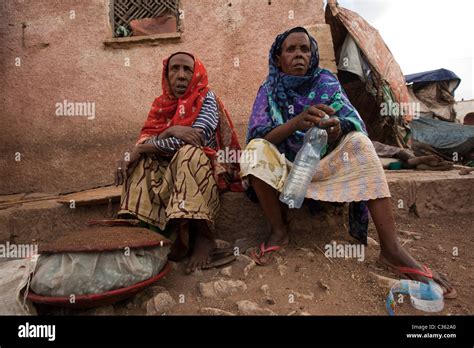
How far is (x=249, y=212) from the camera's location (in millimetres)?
2395

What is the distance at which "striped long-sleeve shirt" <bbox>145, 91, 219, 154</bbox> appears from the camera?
6.84ft

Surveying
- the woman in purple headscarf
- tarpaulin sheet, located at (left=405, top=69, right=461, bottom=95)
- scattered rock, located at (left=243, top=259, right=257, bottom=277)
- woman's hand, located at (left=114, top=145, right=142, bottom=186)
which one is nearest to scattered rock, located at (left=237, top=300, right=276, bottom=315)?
scattered rock, located at (left=243, top=259, right=257, bottom=277)

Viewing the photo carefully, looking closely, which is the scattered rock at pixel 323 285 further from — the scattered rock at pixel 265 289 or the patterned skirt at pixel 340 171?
the patterned skirt at pixel 340 171

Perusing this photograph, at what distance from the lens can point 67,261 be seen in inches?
58.4

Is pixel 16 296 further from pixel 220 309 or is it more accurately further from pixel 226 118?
pixel 226 118

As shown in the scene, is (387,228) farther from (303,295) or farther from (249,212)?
(249,212)

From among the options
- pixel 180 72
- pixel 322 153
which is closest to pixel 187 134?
pixel 180 72

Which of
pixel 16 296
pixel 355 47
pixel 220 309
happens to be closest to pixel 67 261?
pixel 16 296

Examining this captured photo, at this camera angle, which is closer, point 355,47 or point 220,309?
point 220,309

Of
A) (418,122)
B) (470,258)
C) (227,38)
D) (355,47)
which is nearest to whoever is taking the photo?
(470,258)

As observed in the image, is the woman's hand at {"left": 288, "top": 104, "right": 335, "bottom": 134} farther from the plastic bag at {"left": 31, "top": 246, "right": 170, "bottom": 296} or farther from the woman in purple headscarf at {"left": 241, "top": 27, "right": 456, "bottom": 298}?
the plastic bag at {"left": 31, "top": 246, "right": 170, "bottom": 296}

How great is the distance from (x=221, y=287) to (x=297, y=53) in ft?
5.16

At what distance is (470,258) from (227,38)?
3423 mm
